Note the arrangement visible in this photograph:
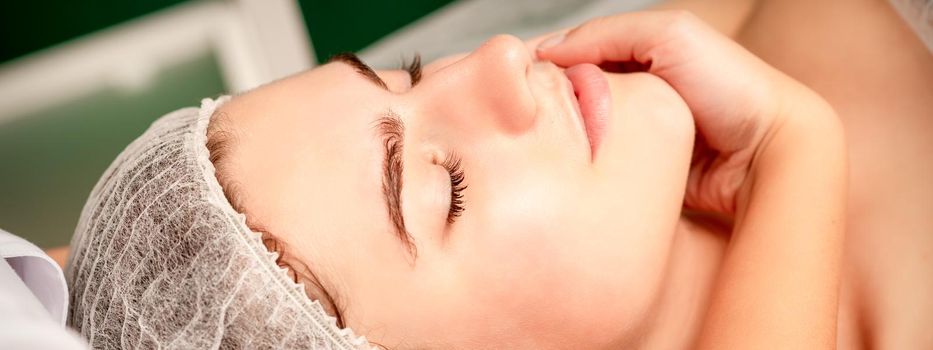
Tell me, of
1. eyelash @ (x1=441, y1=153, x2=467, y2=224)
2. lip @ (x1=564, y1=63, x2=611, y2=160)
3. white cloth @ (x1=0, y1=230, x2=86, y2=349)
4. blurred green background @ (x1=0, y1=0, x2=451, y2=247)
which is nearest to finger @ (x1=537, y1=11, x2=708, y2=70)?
lip @ (x1=564, y1=63, x2=611, y2=160)

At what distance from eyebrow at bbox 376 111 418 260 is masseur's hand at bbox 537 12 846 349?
38 cm

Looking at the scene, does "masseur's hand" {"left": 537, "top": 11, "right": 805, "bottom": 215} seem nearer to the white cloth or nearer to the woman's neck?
the woman's neck

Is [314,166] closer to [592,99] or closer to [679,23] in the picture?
[592,99]

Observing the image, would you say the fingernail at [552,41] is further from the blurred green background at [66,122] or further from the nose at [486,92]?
the blurred green background at [66,122]

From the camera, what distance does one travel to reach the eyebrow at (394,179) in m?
0.81

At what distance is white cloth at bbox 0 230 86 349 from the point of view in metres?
0.58

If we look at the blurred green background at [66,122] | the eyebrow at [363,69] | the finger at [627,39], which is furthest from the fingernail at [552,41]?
the blurred green background at [66,122]

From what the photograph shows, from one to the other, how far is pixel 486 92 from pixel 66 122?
160cm

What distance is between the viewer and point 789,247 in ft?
3.00

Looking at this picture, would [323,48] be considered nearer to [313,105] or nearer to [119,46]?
[119,46]

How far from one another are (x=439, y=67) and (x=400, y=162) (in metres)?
0.24

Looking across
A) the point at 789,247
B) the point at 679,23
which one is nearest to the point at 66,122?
the point at 679,23

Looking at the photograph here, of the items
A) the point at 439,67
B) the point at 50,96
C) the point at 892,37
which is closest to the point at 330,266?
the point at 439,67

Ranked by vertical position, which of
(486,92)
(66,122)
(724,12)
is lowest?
(66,122)
